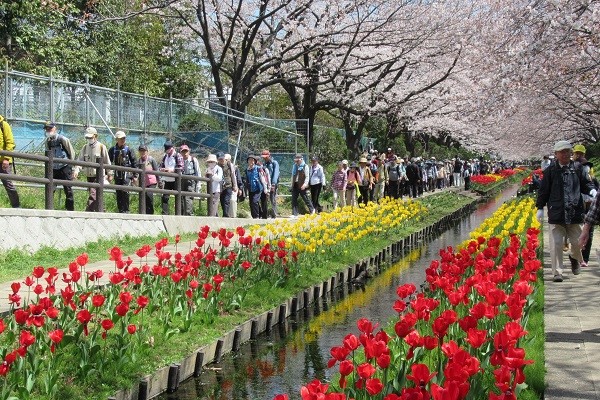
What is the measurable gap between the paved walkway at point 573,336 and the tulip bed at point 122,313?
9.94ft

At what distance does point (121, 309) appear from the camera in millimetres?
6117

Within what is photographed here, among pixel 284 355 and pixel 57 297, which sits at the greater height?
pixel 57 297

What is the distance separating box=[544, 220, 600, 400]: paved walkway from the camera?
5853mm

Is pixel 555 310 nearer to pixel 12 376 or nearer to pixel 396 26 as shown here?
pixel 12 376

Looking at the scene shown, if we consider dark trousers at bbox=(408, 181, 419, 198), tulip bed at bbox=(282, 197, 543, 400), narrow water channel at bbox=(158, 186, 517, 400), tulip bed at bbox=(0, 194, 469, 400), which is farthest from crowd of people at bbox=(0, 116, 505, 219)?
tulip bed at bbox=(282, 197, 543, 400)

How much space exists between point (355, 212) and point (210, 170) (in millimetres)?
3335

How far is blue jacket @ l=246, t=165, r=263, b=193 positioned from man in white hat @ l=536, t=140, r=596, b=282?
9.30 m

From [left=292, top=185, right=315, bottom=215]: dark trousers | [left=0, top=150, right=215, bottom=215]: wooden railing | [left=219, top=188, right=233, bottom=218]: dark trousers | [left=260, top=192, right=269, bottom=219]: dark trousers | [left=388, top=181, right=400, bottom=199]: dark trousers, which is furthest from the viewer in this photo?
[left=388, top=181, right=400, bottom=199]: dark trousers

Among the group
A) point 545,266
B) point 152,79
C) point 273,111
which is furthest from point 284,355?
point 273,111

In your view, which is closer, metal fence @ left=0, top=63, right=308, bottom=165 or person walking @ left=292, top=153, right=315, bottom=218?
metal fence @ left=0, top=63, right=308, bottom=165

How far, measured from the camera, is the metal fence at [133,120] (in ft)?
59.7

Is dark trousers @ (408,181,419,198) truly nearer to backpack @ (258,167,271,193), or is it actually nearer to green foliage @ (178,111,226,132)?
green foliage @ (178,111,226,132)

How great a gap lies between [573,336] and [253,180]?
1271cm

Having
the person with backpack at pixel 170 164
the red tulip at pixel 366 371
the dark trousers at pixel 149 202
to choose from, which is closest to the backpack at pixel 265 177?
the person with backpack at pixel 170 164
